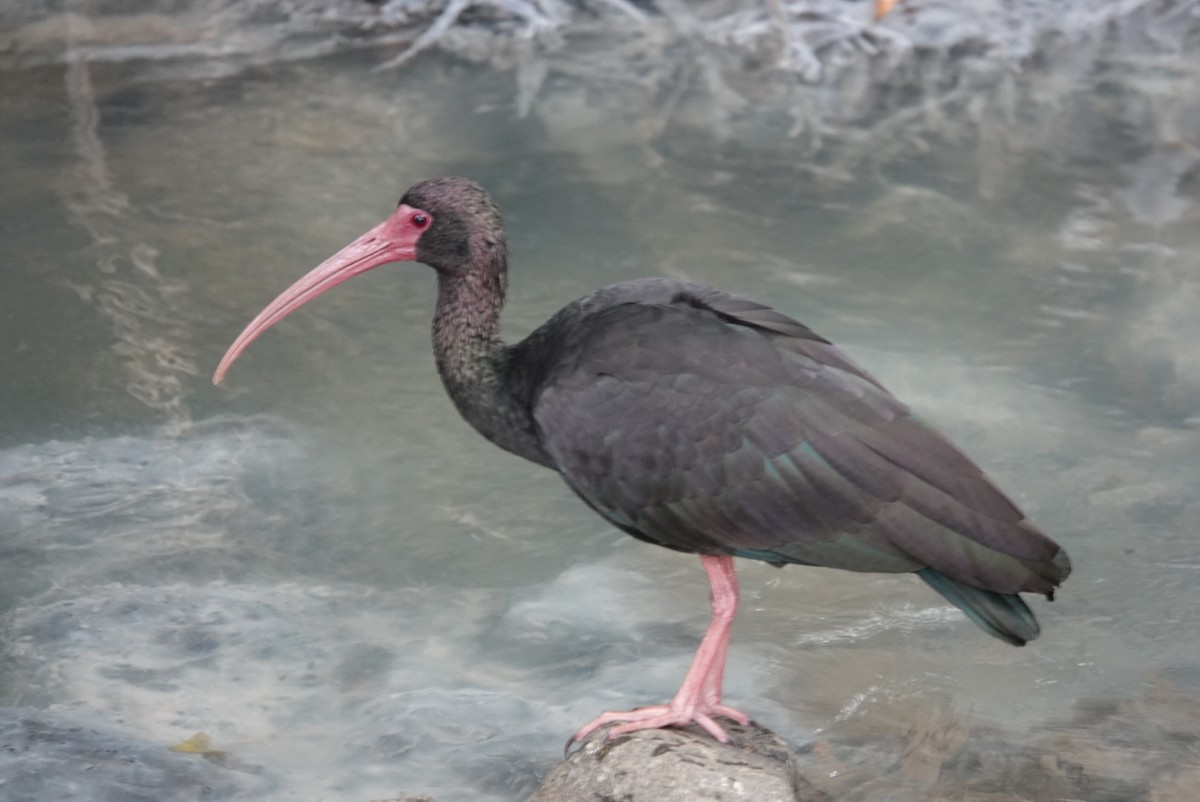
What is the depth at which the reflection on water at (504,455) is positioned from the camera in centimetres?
429

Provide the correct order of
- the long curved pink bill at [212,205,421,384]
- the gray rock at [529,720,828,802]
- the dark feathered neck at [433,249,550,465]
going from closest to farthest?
the gray rock at [529,720,828,802] → the dark feathered neck at [433,249,550,465] → the long curved pink bill at [212,205,421,384]

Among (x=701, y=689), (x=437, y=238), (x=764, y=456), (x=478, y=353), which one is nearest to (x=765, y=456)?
(x=764, y=456)

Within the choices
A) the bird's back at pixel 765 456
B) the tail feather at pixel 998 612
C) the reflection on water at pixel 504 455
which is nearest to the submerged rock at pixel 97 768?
the reflection on water at pixel 504 455

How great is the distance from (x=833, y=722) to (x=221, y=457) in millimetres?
2456

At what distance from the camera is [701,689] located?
377 cm

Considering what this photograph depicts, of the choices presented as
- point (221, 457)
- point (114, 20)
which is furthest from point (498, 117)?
point (221, 457)

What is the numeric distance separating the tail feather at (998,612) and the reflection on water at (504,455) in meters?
0.65

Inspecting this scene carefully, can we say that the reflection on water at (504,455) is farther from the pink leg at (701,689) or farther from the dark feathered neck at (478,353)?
the dark feathered neck at (478,353)

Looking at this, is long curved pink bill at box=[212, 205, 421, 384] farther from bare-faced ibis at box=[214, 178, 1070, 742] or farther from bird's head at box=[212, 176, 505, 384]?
bare-faced ibis at box=[214, 178, 1070, 742]

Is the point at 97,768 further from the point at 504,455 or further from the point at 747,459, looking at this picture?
the point at 504,455

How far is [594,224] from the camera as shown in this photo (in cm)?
750

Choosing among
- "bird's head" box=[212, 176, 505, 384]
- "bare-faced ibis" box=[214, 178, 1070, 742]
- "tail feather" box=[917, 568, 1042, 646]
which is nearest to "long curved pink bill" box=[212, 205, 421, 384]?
"bird's head" box=[212, 176, 505, 384]

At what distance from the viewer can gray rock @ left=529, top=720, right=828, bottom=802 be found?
11.3ft

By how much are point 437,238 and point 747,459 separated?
Result: 104 centimetres
